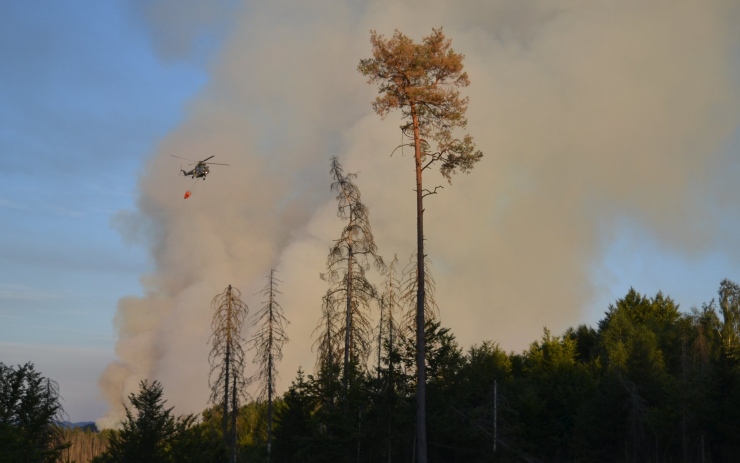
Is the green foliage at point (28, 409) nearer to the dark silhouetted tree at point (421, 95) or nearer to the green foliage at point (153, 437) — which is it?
the green foliage at point (153, 437)

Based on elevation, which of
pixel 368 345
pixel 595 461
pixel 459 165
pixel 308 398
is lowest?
pixel 595 461

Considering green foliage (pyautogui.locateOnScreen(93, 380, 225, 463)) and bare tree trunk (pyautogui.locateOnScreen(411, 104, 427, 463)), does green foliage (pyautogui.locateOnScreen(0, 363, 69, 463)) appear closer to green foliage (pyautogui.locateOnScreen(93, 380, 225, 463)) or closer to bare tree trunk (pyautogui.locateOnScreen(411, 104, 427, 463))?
green foliage (pyautogui.locateOnScreen(93, 380, 225, 463))

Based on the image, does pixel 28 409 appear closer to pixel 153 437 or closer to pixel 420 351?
pixel 153 437

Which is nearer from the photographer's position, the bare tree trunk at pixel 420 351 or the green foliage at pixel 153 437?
the bare tree trunk at pixel 420 351

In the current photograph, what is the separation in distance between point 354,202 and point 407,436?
12435 mm

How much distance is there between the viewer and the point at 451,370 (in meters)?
38.3

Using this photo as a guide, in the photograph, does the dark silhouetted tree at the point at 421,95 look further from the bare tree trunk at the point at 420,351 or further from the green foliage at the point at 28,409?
the green foliage at the point at 28,409

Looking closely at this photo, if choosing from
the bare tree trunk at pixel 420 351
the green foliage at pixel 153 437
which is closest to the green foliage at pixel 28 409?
the green foliage at pixel 153 437

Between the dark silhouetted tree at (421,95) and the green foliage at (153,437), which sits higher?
the dark silhouetted tree at (421,95)

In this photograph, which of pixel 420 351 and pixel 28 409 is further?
pixel 28 409

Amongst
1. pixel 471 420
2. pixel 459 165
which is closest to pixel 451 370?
pixel 471 420

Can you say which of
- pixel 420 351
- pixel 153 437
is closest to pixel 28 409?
pixel 153 437

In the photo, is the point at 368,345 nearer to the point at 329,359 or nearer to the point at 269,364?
the point at 329,359

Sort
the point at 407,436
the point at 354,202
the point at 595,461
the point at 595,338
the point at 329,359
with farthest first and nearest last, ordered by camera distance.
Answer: the point at 595,338
the point at 595,461
the point at 329,359
the point at 354,202
the point at 407,436
